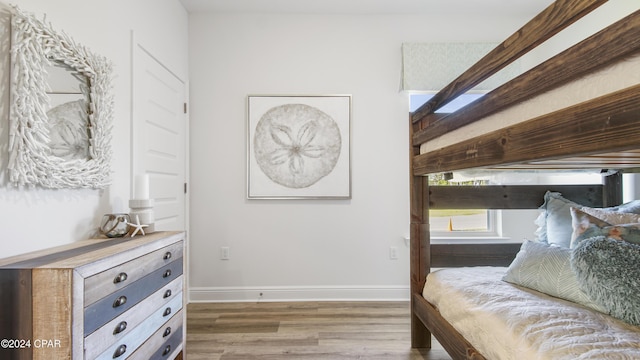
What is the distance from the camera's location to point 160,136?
218 centimetres

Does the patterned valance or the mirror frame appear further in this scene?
the patterned valance

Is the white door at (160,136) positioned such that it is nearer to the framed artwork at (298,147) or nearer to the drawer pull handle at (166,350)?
the framed artwork at (298,147)

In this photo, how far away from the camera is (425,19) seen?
2684 millimetres

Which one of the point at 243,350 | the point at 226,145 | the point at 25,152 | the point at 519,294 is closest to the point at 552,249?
the point at 519,294

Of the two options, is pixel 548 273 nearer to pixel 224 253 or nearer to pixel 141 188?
pixel 141 188

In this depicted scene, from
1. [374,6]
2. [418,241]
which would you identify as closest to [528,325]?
[418,241]

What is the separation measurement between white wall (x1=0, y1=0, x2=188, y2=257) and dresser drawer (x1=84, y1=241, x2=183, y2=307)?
1.27ft

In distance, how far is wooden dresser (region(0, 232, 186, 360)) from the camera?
842 millimetres

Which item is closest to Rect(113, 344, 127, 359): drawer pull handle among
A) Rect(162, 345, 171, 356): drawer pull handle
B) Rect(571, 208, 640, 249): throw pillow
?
Rect(162, 345, 171, 356): drawer pull handle

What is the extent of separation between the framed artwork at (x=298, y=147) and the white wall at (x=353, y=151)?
0.25ft

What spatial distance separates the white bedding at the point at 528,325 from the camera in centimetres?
85

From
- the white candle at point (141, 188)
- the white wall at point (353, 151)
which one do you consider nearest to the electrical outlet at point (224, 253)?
the white wall at point (353, 151)

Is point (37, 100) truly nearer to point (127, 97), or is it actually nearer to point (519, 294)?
point (127, 97)

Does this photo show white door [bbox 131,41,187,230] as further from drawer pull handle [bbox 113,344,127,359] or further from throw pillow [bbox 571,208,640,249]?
throw pillow [bbox 571,208,640,249]
